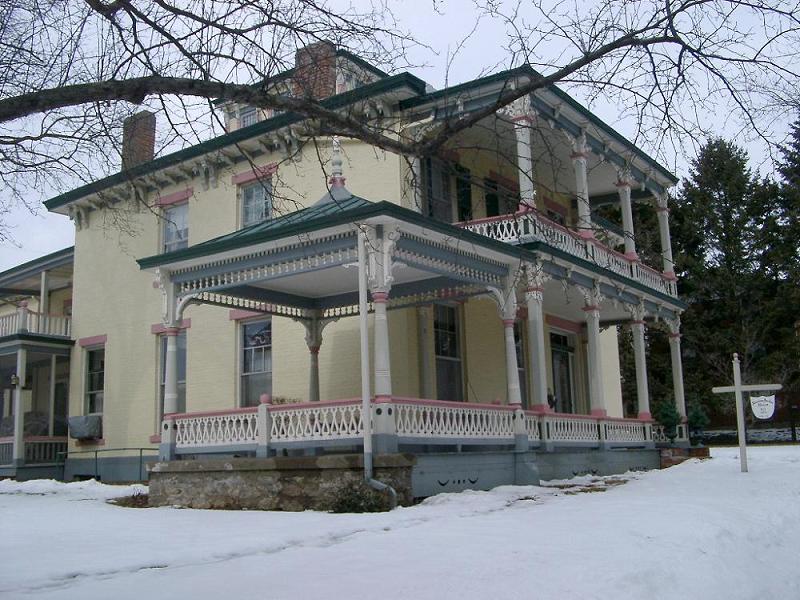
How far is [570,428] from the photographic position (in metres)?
17.4

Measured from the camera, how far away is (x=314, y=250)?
13523mm

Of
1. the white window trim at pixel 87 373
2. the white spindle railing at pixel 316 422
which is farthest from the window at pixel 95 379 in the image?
the white spindle railing at pixel 316 422

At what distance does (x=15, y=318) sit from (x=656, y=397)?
31.1 metres

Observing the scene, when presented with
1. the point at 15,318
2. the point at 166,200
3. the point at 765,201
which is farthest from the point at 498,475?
the point at 765,201

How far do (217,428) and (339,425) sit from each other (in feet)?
9.75

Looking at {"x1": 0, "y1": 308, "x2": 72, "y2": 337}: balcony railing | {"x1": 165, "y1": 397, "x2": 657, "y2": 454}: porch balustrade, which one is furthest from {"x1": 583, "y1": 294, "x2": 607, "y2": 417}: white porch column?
{"x1": 0, "y1": 308, "x2": 72, "y2": 337}: balcony railing

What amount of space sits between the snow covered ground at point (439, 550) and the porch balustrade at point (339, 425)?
1.22 meters

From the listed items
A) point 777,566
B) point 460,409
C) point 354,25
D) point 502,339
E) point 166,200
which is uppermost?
point 166,200

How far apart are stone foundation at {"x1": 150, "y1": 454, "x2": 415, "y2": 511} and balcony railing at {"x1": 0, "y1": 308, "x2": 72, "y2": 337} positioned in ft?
33.2

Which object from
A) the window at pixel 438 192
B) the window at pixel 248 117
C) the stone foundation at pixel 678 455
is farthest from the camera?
the window at pixel 248 117

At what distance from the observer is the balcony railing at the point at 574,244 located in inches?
657

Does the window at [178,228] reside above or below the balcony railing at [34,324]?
above

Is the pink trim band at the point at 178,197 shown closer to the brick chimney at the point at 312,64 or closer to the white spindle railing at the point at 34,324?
the white spindle railing at the point at 34,324

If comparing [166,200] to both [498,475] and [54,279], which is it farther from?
[498,475]
